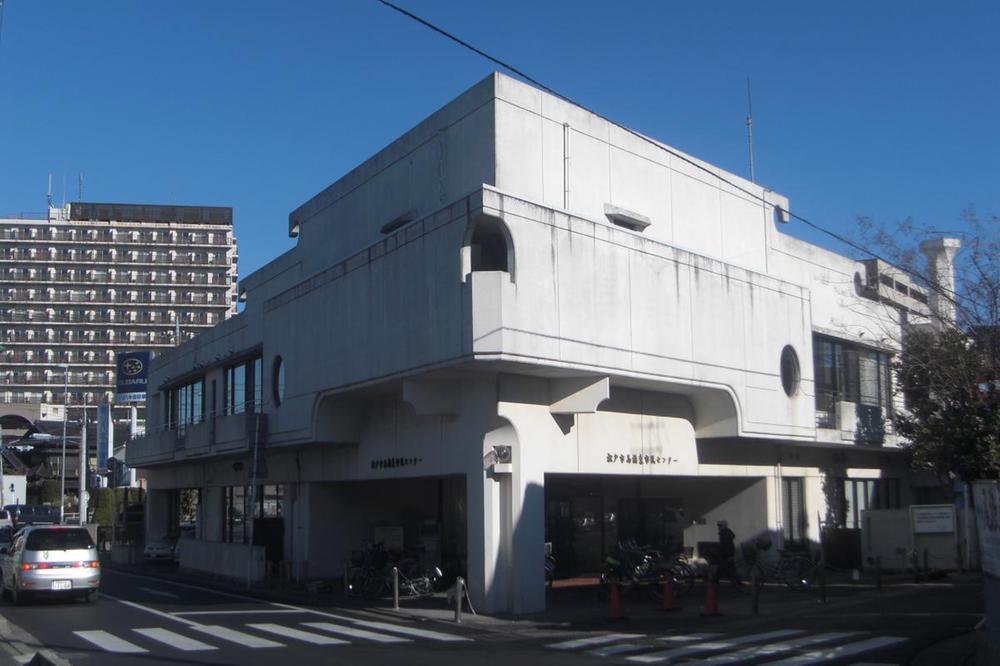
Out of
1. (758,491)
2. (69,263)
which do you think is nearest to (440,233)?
(758,491)

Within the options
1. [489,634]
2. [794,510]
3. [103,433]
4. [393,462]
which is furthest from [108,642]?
[103,433]

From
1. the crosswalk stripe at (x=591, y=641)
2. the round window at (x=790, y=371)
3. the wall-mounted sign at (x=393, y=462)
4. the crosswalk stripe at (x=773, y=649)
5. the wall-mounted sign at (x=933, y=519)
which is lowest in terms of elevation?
the crosswalk stripe at (x=591, y=641)

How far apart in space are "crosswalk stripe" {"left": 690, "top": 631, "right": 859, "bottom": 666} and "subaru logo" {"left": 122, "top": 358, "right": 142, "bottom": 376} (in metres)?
42.0

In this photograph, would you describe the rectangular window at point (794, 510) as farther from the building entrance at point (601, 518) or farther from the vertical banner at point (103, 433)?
the vertical banner at point (103, 433)

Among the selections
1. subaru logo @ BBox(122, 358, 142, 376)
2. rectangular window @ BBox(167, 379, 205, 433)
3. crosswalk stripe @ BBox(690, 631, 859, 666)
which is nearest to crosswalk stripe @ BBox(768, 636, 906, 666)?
crosswalk stripe @ BBox(690, 631, 859, 666)

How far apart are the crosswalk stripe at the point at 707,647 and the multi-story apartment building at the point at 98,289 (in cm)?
9588

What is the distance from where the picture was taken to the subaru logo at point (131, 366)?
1966 inches

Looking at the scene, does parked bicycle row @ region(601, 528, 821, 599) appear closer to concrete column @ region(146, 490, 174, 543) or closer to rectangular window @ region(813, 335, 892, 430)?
rectangular window @ region(813, 335, 892, 430)

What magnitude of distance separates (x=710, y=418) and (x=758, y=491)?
438 centimetres

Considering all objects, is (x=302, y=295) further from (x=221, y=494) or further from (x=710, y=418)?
(x=221, y=494)

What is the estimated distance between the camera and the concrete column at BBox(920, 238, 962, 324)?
89.5ft

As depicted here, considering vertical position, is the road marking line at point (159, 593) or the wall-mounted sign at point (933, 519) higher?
the wall-mounted sign at point (933, 519)

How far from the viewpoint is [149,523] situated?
4638 cm

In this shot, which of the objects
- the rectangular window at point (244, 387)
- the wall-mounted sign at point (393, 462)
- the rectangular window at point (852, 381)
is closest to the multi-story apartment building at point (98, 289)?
the rectangular window at point (244, 387)
